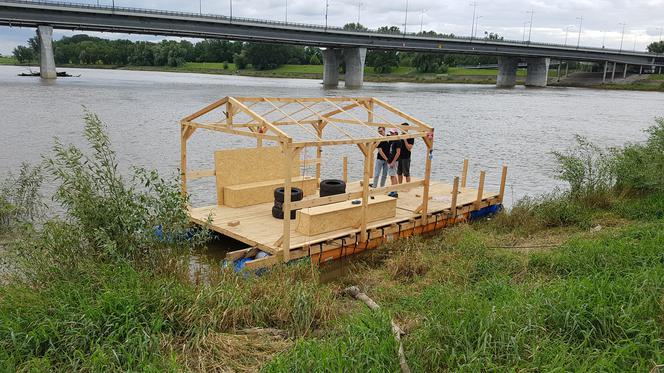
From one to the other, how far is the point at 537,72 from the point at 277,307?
311 ft

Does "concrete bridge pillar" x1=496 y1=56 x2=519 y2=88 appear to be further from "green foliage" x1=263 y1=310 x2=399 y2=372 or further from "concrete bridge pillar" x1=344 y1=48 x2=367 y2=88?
"green foliage" x1=263 y1=310 x2=399 y2=372

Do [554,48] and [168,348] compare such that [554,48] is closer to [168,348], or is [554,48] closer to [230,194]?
[230,194]

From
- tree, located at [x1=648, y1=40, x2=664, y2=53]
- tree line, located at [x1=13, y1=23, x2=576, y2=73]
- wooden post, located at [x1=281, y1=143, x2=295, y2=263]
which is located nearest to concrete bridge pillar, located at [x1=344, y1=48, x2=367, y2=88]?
tree line, located at [x1=13, y1=23, x2=576, y2=73]

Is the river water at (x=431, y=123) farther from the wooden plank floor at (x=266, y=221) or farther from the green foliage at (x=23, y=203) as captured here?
the green foliage at (x=23, y=203)

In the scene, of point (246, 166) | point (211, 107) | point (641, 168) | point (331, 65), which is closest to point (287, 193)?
point (211, 107)

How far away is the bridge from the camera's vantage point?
160 feet

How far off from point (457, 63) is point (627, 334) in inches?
5386

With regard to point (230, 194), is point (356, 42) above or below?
above

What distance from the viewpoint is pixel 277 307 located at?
6.59 meters

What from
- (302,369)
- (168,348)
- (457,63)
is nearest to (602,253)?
(302,369)

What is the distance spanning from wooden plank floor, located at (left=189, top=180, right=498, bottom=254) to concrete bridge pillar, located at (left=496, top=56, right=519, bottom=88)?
83.5 m

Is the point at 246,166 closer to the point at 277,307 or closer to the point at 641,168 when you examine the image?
the point at 277,307

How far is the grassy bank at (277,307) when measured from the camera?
5.03 metres

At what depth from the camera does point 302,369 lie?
4.83 meters
